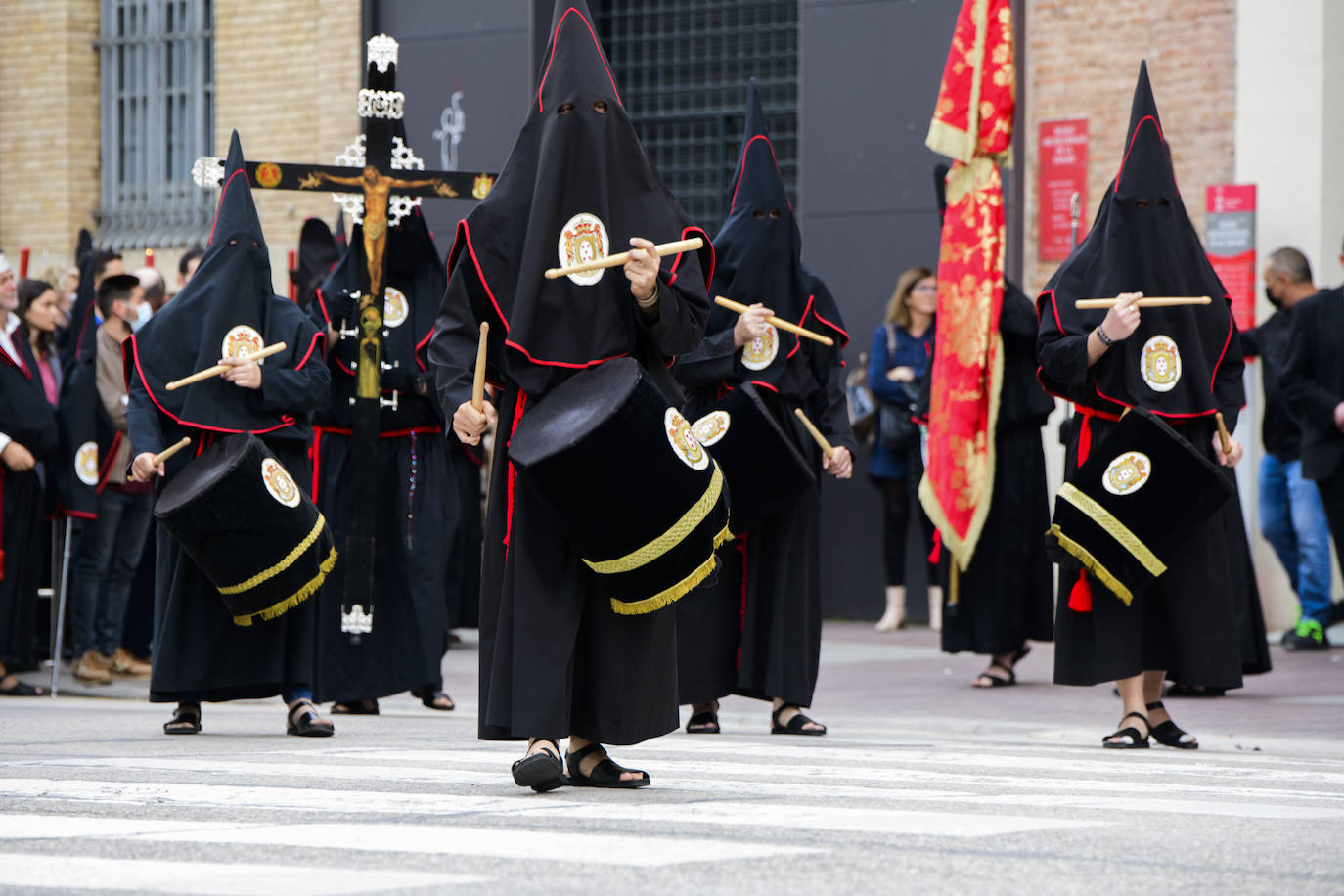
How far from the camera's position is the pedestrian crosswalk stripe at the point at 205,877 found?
427 cm

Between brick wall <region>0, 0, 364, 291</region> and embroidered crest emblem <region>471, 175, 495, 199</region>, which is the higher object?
brick wall <region>0, 0, 364, 291</region>

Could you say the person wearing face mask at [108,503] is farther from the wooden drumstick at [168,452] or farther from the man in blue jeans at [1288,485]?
the man in blue jeans at [1288,485]

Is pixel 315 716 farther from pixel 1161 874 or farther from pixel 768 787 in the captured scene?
pixel 1161 874

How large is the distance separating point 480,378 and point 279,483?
9.41 ft

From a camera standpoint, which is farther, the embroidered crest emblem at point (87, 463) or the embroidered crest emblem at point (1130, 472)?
the embroidered crest emblem at point (87, 463)

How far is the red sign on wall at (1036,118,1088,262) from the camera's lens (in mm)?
14602

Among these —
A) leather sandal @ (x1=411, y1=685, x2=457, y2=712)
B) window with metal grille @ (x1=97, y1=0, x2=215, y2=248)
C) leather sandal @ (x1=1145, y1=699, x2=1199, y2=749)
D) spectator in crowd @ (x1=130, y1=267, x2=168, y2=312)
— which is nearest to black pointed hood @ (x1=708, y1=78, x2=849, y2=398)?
leather sandal @ (x1=1145, y1=699, x2=1199, y2=749)

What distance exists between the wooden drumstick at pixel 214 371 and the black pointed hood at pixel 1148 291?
3146mm

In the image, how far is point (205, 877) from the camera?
441 cm

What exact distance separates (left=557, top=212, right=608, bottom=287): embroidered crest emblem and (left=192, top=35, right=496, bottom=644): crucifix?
3.52m

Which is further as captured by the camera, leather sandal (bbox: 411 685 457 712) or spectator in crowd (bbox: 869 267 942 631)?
spectator in crowd (bbox: 869 267 942 631)

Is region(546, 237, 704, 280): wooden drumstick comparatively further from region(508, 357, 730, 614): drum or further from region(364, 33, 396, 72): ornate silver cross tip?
region(364, 33, 396, 72): ornate silver cross tip

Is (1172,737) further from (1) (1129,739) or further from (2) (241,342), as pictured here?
(2) (241,342)

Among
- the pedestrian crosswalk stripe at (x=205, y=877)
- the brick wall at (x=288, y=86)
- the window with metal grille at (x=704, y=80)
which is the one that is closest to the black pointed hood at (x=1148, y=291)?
the pedestrian crosswalk stripe at (x=205, y=877)
